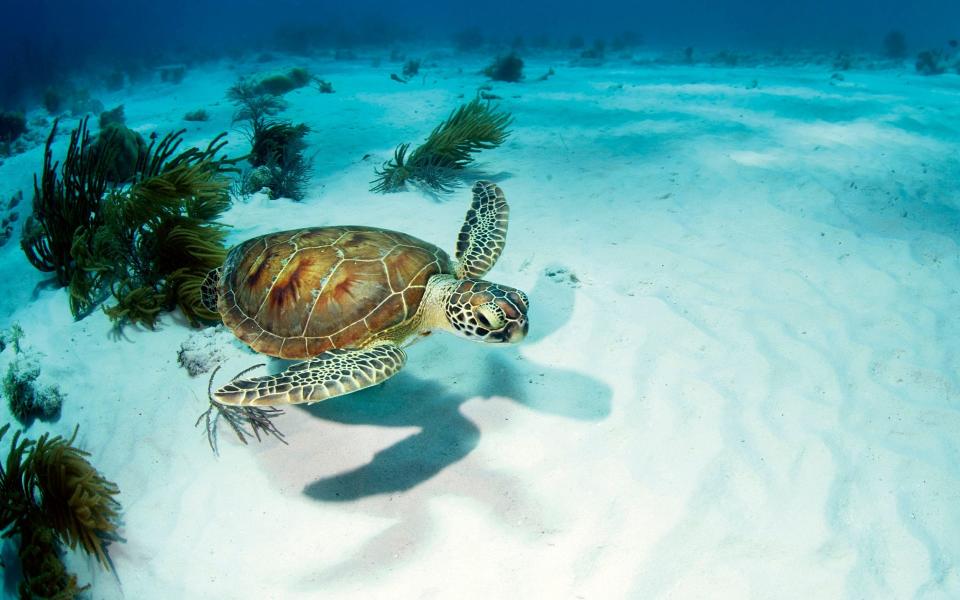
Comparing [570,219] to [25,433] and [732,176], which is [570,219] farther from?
[25,433]

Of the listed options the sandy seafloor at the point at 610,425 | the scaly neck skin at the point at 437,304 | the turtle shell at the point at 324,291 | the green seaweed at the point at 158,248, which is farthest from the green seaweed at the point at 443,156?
the scaly neck skin at the point at 437,304

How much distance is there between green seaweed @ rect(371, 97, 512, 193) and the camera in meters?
6.60

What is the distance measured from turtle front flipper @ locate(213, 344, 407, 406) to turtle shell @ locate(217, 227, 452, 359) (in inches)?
11.7

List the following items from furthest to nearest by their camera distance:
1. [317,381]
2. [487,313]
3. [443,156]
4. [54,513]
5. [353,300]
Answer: [443,156] < [353,300] < [54,513] < [487,313] < [317,381]

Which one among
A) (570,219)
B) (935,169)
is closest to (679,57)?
(935,169)

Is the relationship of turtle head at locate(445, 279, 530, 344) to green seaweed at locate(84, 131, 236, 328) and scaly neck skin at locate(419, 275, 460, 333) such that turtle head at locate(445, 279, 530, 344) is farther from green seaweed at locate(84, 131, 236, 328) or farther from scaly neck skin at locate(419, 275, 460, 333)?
green seaweed at locate(84, 131, 236, 328)

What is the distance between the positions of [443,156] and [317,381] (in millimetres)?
5089

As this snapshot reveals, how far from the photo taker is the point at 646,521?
8.59 ft

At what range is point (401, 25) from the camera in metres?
44.5

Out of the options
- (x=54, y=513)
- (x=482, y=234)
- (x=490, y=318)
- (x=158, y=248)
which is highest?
(x=482, y=234)

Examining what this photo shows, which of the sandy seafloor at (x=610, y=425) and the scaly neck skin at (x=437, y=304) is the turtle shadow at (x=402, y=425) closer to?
the sandy seafloor at (x=610, y=425)

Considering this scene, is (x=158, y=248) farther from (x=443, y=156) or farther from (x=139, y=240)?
(x=443, y=156)

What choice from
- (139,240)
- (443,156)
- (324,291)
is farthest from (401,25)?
(324,291)

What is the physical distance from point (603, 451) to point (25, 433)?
14.3 ft
